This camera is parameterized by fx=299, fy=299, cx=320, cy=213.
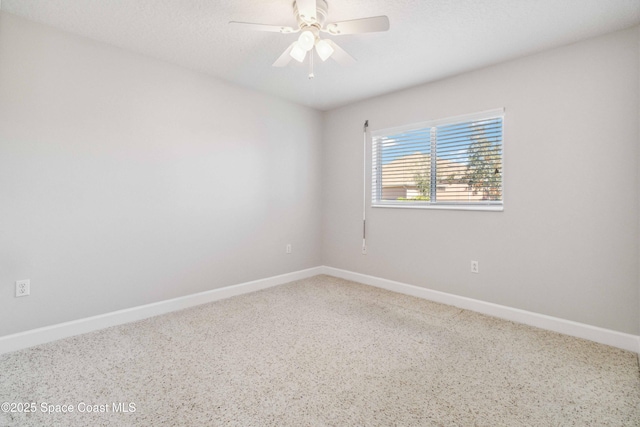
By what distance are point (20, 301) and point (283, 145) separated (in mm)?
Answer: 2850

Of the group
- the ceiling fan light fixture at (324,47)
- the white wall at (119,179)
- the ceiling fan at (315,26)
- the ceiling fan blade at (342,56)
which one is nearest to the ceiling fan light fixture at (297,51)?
the ceiling fan at (315,26)

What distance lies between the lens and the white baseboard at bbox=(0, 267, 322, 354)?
2.14 meters

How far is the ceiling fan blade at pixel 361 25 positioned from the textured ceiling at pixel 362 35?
254 mm

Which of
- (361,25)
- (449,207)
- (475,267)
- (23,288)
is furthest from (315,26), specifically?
(23,288)

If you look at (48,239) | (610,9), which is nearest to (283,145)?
(48,239)

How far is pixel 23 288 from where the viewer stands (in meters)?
2.17

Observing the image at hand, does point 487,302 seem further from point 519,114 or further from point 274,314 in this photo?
point 274,314

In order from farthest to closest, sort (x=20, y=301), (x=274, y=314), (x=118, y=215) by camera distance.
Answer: (x=274, y=314), (x=118, y=215), (x=20, y=301)

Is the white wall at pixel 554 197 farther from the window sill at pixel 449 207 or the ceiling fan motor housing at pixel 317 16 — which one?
the ceiling fan motor housing at pixel 317 16

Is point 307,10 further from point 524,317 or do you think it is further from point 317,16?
point 524,317

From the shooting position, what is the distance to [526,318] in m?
2.63

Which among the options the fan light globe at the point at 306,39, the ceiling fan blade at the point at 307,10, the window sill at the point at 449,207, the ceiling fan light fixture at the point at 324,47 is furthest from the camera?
the window sill at the point at 449,207

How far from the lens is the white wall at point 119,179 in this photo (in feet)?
7.08

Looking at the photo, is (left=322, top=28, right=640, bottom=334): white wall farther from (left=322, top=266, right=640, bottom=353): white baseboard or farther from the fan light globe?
the fan light globe
